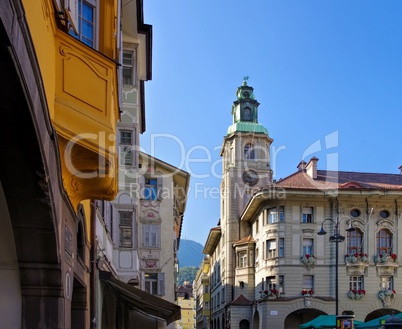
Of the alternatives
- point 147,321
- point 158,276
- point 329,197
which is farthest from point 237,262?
point 147,321

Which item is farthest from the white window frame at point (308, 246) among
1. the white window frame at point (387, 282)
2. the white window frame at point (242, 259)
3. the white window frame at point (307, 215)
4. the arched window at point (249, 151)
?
the arched window at point (249, 151)

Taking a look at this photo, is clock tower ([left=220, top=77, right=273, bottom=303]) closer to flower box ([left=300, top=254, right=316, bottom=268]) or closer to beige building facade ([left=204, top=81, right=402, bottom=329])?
beige building facade ([left=204, top=81, right=402, bottom=329])


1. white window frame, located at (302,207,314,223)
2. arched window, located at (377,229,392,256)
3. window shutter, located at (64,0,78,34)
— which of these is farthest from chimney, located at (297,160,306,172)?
window shutter, located at (64,0,78,34)

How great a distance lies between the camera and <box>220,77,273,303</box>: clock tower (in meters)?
58.2

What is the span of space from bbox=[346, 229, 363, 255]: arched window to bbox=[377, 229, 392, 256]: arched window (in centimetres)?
149

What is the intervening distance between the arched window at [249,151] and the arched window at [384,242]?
19910 millimetres

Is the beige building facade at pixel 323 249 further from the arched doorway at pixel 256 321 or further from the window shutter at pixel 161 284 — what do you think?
the window shutter at pixel 161 284

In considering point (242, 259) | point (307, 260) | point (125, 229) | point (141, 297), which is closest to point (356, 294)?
point (307, 260)

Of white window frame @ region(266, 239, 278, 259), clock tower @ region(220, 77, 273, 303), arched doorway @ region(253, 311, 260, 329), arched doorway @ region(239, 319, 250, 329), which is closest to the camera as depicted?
white window frame @ region(266, 239, 278, 259)

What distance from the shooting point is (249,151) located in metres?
61.5

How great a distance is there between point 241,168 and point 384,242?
1991 centimetres

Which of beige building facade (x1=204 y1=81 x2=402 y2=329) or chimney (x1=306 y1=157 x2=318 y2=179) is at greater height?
chimney (x1=306 y1=157 x2=318 y2=179)

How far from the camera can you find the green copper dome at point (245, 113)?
62125 millimetres

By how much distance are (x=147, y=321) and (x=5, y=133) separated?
20558 mm
